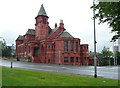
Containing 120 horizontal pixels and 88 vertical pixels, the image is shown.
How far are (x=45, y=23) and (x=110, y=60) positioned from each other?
30612 mm

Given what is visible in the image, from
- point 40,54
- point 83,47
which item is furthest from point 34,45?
point 83,47

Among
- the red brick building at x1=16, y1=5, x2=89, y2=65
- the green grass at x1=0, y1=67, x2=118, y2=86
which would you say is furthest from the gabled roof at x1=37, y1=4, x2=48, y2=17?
the green grass at x1=0, y1=67, x2=118, y2=86

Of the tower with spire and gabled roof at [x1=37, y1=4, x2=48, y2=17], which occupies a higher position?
gabled roof at [x1=37, y1=4, x2=48, y2=17]

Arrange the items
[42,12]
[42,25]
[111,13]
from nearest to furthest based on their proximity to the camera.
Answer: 1. [111,13]
2. [42,25]
3. [42,12]

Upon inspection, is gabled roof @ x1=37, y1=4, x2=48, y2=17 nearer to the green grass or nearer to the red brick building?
the red brick building

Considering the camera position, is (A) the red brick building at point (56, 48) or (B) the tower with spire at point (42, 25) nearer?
(A) the red brick building at point (56, 48)

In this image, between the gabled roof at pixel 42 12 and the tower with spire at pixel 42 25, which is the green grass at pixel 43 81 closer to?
the tower with spire at pixel 42 25

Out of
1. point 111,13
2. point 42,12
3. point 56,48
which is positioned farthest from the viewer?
point 42,12

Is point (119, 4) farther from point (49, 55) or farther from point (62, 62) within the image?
point (49, 55)

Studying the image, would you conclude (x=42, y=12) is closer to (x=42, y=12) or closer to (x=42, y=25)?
(x=42, y=12)

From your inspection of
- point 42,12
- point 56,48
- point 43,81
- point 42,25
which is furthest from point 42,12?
point 43,81

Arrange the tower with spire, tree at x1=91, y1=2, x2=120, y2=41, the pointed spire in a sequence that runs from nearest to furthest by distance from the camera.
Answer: tree at x1=91, y1=2, x2=120, y2=41 → the tower with spire → the pointed spire

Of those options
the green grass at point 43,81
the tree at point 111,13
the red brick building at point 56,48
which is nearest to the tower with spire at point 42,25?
the red brick building at point 56,48

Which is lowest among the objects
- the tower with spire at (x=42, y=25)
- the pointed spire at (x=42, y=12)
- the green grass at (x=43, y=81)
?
the green grass at (x=43, y=81)
